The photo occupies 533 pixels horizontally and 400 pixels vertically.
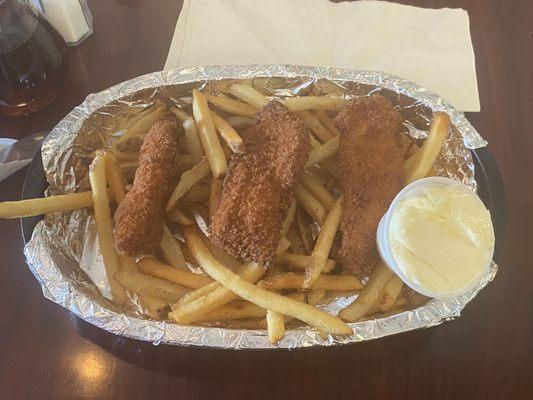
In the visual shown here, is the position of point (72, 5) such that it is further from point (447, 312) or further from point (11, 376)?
point (447, 312)

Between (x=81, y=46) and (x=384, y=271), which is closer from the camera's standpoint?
(x=384, y=271)

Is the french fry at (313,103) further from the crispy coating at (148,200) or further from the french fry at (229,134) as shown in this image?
the crispy coating at (148,200)

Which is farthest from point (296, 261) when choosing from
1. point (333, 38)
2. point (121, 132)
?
point (333, 38)

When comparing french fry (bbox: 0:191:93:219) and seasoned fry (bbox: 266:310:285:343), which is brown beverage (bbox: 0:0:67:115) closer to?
french fry (bbox: 0:191:93:219)

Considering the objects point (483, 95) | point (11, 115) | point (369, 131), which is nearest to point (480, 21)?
point (483, 95)

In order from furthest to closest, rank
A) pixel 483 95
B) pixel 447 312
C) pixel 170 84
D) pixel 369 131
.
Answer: pixel 483 95 < pixel 170 84 < pixel 369 131 < pixel 447 312

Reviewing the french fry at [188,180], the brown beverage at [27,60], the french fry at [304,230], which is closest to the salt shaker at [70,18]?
the brown beverage at [27,60]
